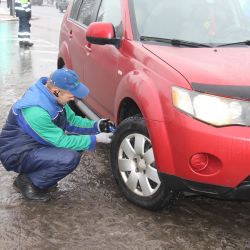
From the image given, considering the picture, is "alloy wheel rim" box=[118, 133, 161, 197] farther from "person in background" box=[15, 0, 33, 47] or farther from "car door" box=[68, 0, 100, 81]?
"person in background" box=[15, 0, 33, 47]

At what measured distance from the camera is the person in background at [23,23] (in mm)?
13320

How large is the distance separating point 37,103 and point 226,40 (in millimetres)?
1571

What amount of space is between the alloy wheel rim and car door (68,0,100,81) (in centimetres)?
163

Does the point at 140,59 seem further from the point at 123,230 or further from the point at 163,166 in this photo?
the point at 123,230

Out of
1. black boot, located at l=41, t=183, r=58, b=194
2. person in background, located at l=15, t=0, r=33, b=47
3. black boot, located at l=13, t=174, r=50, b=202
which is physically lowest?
person in background, located at l=15, t=0, r=33, b=47

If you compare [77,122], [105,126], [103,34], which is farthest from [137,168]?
[103,34]

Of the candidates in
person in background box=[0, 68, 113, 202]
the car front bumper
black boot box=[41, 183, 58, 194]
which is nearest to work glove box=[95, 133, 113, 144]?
person in background box=[0, 68, 113, 202]

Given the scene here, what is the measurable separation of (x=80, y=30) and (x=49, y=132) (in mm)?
1924

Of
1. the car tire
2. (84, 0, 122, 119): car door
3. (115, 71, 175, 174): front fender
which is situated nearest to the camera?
(115, 71, 175, 174): front fender

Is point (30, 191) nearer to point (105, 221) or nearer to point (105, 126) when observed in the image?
point (105, 221)

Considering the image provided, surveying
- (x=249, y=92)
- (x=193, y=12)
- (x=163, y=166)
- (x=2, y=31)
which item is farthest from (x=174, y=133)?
(x=2, y=31)

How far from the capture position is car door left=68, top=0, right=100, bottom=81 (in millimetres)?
5039

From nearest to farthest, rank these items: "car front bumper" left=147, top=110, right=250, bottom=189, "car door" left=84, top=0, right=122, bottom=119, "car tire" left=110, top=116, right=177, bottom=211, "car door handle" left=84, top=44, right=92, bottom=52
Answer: "car front bumper" left=147, top=110, right=250, bottom=189, "car tire" left=110, top=116, right=177, bottom=211, "car door" left=84, top=0, right=122, bottom=119, "car door handle" left=84, top=44, right=92, bottom=52

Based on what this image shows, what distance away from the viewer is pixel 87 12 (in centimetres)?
534
